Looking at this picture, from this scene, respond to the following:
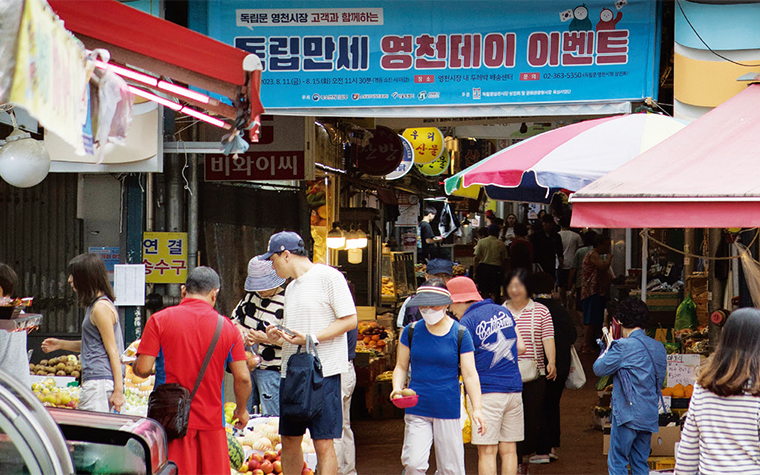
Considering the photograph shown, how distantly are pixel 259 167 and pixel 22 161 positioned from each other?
3.82 meters

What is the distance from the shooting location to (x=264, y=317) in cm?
773

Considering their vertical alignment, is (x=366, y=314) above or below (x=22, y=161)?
below

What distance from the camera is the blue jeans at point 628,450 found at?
264 inches

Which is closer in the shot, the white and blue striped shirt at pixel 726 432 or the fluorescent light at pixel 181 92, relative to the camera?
the white and blue striped shirt at pixel 726 432

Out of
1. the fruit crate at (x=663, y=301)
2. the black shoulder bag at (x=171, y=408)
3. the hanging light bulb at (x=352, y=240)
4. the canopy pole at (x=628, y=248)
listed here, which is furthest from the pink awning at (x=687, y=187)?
the canopy pole at (x=628, y=248)

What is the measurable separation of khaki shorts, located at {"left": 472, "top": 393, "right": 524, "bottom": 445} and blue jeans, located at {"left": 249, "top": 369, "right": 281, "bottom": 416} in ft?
6.63

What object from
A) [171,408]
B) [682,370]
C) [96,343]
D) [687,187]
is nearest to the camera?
[687,187]

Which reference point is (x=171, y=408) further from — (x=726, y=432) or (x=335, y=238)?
(x=335, y=238)

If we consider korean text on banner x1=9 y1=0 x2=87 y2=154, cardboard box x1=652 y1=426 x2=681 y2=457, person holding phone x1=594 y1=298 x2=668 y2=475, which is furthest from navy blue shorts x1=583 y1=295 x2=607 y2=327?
korean text on banner x1=9 y1=0 x2=87 y2=154

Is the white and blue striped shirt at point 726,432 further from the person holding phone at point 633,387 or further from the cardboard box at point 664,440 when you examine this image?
the cardboard box at point 664,440

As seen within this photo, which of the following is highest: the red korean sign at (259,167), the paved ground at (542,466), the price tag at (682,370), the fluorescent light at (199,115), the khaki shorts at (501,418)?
the fluorescent light at (199,115)


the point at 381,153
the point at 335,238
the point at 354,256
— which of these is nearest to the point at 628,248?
the point at 354,256

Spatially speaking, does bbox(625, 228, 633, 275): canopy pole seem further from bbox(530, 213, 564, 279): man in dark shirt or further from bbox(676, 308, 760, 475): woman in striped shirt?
bbox(676, 308, 760, 475): woman in striped shirt

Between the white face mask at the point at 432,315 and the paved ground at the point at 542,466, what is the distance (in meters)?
2.39
